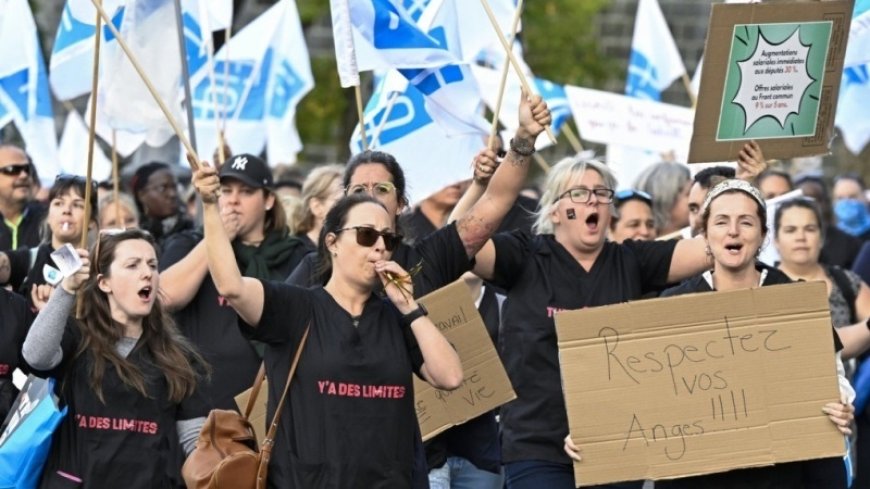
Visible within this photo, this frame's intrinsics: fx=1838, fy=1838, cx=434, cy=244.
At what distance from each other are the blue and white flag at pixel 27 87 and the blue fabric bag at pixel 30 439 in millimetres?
4870

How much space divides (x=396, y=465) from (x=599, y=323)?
1031 millimetres

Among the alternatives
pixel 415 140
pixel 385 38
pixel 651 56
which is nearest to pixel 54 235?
pixel 385 38

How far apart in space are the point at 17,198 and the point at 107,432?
409cm

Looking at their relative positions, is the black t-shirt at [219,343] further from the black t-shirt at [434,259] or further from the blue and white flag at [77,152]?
the blue and white flag at [77,152]

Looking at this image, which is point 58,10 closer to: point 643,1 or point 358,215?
point 643,1

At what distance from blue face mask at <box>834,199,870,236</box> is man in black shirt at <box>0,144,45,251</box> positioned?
23.9ft

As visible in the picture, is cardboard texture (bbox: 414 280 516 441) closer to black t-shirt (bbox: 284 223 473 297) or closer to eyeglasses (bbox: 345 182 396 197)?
black t-shirt (bbox: 284 223 473 297)

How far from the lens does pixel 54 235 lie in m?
8.93

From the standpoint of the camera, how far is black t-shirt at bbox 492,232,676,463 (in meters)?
7.28

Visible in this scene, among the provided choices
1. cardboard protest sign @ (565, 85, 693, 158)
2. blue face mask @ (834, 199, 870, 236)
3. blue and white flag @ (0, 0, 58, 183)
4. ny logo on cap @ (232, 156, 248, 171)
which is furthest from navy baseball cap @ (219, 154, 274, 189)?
blue face mask @ (834, 199, 870, 236)

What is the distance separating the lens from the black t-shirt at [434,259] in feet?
22.7

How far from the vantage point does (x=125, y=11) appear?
891 centimetres

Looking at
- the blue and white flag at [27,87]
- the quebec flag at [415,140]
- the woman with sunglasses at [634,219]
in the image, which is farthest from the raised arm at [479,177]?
the blue and white flag at [27,87]

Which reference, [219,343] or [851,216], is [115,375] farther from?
[851,216]
